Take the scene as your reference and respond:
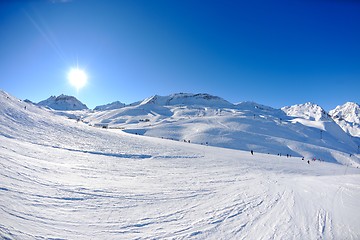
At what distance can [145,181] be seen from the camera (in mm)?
14070

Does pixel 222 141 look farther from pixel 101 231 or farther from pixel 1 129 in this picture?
pixel 101 231

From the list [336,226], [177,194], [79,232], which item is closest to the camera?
[79,232]

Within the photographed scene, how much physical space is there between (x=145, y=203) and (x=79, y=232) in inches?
131

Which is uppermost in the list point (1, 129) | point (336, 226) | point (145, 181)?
point (1, 129)

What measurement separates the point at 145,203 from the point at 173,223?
2200 mm

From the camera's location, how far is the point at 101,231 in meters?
7.44

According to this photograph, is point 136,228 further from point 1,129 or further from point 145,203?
point 1,129

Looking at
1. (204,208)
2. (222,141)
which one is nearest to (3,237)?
(204,208)

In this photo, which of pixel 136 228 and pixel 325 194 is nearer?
pixel 136 228

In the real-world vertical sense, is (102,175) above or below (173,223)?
above

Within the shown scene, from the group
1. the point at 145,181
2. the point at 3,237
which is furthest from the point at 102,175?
the point at 3,237

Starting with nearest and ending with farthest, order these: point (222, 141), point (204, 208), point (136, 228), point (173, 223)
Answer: point (136, 228), point (173, 223), point (204, 208), point (222, 141)

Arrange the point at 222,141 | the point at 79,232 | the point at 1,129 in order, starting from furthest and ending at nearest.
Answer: the point at 222,141
the point at 1,129
the point at 79,232

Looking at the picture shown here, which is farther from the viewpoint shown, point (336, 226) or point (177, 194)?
point (177, 194)
